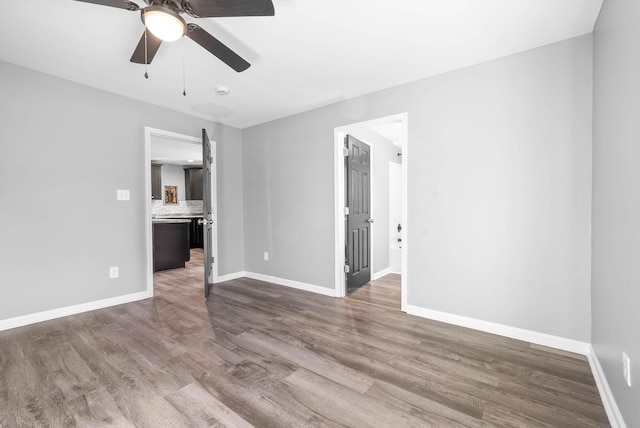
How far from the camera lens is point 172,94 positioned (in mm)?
3271

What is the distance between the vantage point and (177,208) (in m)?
8.14

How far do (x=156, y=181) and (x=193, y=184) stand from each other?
0.97 meters

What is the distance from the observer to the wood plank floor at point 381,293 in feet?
10.9

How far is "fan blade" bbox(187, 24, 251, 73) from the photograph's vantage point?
1.66 m

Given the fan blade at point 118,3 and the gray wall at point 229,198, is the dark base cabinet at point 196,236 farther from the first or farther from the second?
the fan blade at point 118,3

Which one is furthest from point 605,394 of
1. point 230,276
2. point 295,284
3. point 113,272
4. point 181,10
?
point 113,272

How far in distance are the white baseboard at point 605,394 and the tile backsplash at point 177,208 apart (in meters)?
8.48

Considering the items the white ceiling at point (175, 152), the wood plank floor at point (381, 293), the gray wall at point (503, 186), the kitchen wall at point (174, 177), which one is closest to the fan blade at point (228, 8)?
the gray wall at point (503, 186)

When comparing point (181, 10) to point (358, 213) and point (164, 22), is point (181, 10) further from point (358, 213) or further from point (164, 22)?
point (358, 213)

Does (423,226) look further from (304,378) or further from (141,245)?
(141,245)

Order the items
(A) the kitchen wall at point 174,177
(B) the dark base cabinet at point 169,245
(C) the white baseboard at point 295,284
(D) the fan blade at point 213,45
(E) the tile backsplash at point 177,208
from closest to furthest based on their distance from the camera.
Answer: (D) the fan blade at point 213,45 < (C) the white baseboard at point 295,284 < (B) the dark base cabinet at point 169,245 < (E) the tile backsplash at point 177,208 < (A) the kitchen wall at point 174,177

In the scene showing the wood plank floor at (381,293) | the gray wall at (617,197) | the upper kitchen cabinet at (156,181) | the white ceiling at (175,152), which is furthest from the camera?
the upper kitchen cabinet at (156,181)

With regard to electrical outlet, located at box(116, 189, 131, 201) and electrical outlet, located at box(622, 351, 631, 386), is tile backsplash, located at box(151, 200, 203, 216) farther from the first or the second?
electrical outlet, located at box(622, 351, 631, 386)

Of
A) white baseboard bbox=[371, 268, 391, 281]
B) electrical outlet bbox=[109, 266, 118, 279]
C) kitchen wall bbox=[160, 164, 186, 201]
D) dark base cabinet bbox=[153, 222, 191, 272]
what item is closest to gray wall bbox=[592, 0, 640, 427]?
white baseboard bbox=[371, 268, 391, 281]
